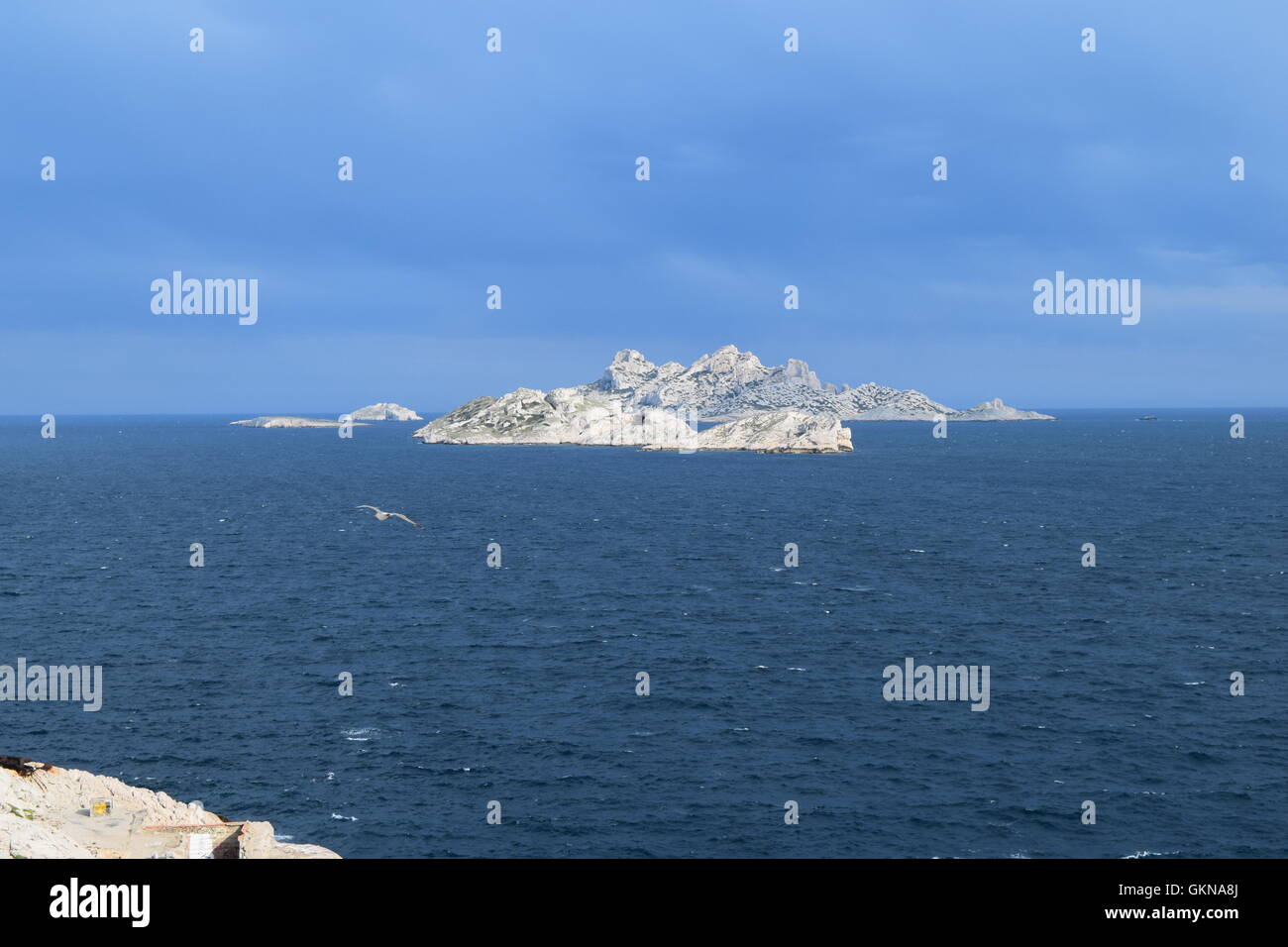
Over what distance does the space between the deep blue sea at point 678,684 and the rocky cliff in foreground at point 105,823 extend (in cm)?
592

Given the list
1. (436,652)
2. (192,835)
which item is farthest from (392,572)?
(192,835)

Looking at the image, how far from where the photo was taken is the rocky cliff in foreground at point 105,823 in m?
30.8

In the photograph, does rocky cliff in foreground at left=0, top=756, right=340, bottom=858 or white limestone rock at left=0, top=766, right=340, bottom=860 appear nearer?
white limestone rock at left=0, top=766, right=340, bottom=860

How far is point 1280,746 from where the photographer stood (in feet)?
160

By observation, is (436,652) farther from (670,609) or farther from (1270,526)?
(1270,526)

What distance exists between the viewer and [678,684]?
60031 mm

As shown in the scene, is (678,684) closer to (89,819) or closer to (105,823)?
(105,823)

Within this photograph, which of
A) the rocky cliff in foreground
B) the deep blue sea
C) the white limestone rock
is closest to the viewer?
the white limestone rock

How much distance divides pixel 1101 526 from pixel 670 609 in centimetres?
7315

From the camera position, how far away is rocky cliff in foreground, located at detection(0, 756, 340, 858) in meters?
30.8

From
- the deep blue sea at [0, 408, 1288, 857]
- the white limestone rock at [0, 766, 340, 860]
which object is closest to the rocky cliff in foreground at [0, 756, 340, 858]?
the white limestone rock at [0, 766, 340, 860]

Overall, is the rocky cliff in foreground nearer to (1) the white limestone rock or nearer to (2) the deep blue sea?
(1) the white limestone rock

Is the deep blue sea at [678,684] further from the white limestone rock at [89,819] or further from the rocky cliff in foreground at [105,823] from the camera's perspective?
the rocky cliff in foreground at [105,823]

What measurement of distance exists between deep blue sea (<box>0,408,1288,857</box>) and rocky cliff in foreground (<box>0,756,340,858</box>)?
5915mm
